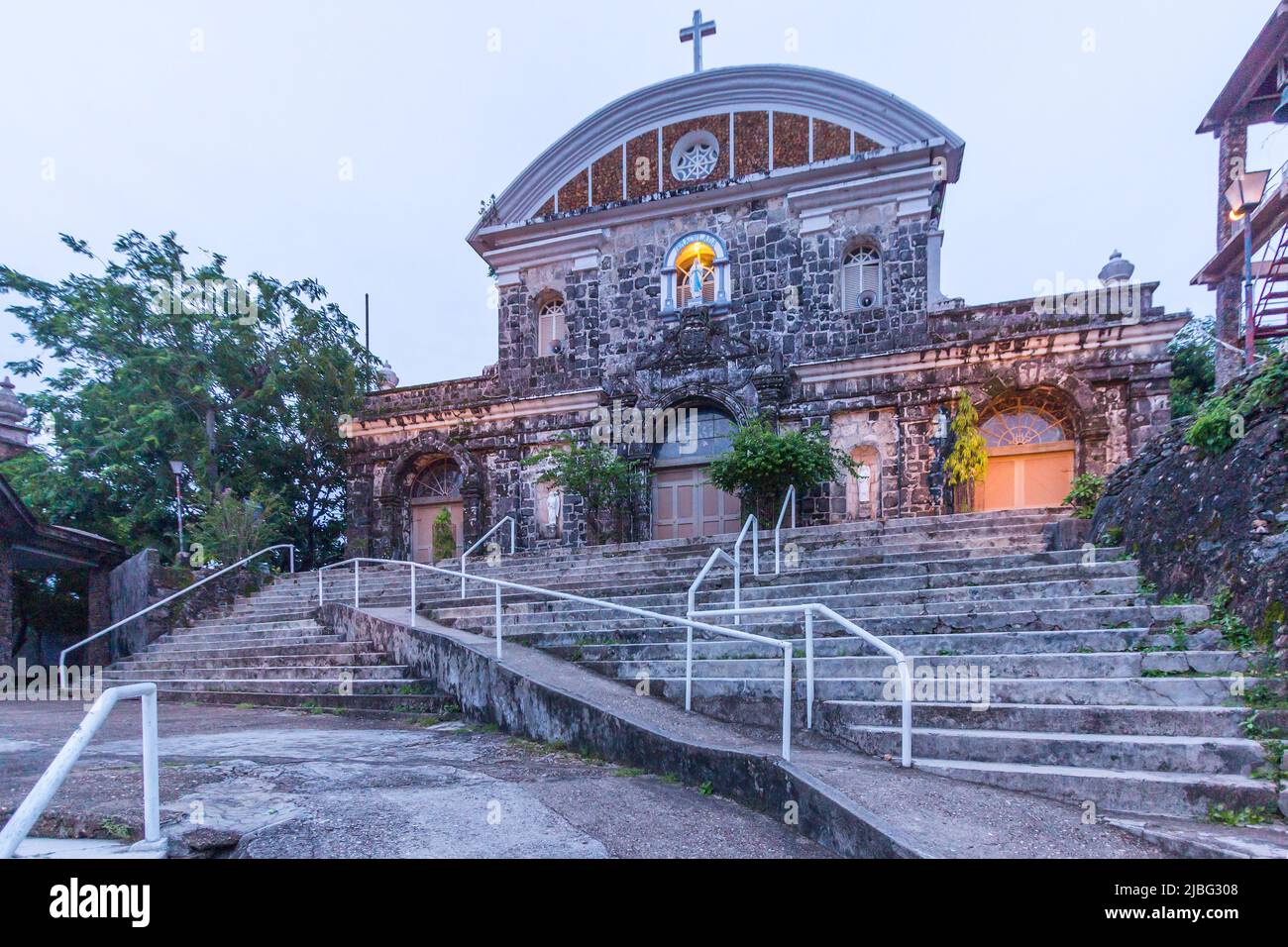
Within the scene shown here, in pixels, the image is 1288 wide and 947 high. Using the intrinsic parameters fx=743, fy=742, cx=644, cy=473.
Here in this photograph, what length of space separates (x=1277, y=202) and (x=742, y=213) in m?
9.73

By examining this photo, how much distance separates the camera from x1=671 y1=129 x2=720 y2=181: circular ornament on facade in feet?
53.7

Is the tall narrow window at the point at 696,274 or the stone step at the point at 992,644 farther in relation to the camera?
the tall narrow window at the point at 696,274

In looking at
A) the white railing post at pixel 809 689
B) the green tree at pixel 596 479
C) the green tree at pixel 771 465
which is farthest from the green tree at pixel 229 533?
the white railing post at pixel 809 689

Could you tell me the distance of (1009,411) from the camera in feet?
45.1

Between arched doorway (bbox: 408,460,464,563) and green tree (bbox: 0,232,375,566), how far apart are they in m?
2.53

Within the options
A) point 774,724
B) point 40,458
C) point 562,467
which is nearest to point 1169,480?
point 774,724

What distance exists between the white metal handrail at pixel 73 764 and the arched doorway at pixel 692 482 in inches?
486

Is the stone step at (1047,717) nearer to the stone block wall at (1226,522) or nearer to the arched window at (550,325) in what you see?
the stone block wall at (1226,522)

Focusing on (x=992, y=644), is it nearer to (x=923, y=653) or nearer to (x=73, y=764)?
(x=923, y=653)

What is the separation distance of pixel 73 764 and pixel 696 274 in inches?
583

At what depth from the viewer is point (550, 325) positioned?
17.6m

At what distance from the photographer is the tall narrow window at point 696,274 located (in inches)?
634

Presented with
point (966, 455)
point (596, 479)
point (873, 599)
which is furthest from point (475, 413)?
point (873, 599)
